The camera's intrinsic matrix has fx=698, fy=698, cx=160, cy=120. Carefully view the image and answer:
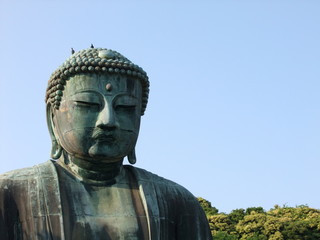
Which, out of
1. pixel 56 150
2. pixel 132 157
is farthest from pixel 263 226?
pixel 56 150

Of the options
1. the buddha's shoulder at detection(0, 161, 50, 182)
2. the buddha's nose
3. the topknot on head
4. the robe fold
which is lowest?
the robe fold

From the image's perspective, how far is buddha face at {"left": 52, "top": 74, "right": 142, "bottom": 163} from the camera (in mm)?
9227

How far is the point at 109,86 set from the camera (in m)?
9.36

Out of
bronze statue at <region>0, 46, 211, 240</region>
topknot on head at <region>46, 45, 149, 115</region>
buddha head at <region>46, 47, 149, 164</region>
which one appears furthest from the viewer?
topknot on head at <region>46, 45, 149, 115</region>

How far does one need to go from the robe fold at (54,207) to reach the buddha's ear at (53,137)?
17 centimetres

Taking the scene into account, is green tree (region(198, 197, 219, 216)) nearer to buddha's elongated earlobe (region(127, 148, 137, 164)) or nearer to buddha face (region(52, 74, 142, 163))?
buddha's elongated earlobe (region(127, 148, 137, 164))

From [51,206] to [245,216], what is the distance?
32373mm

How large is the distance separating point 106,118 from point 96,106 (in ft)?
0.88

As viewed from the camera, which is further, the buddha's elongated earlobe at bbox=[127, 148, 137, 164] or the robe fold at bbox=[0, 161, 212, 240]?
the buddha's elongated earlobe at bbox=[127, 148, 137, 164]

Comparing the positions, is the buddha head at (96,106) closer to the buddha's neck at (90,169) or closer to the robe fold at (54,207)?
the buddha's neck at (90,169)

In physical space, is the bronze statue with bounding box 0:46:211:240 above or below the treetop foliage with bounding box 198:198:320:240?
above

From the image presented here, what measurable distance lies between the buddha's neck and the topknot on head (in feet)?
2.57

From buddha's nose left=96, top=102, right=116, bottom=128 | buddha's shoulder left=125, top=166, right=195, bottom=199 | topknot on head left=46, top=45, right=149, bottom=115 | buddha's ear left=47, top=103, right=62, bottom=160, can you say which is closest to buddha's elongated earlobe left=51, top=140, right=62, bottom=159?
buddha's ear left=47, top=103, right=62, bottom=160

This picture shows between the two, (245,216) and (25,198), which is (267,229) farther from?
(25,198)
